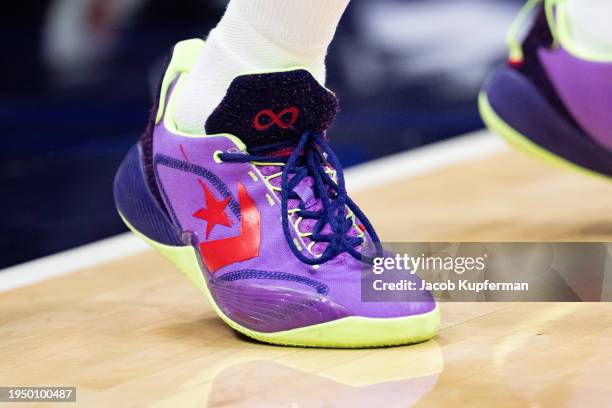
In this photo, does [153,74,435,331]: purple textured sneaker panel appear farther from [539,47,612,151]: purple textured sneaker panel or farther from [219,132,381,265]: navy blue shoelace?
[539,47,612,151]: purple textured sneaker panel

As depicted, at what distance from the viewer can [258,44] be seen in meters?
1.09

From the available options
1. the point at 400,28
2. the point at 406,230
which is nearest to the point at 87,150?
the point at 406,230

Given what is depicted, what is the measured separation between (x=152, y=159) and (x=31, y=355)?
0.79 ft

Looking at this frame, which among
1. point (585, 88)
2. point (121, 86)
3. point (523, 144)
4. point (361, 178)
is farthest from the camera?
point (121, 86)

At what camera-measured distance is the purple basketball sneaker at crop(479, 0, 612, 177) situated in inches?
58.8

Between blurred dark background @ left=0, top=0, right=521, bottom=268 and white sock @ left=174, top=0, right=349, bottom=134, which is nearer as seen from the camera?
white sock @ left=174, top=0, right=349, bottom=134

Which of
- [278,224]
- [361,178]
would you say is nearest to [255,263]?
[278,224]

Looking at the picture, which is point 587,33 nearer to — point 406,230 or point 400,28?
point 406,230

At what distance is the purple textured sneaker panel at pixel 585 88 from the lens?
1.47 meters

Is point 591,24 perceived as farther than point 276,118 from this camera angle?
Yes

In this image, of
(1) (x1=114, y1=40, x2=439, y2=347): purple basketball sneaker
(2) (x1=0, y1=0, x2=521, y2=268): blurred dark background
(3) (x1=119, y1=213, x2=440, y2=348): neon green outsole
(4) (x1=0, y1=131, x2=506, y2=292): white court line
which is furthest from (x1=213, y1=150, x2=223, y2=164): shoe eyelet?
(2) (x1=0, y1=0, x2=521, y2=268): blurred dark background

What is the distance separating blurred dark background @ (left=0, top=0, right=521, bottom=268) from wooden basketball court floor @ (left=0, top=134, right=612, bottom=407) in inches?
9.5

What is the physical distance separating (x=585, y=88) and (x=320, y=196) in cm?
56

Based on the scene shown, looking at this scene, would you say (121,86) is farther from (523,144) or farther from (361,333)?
(361,333)
